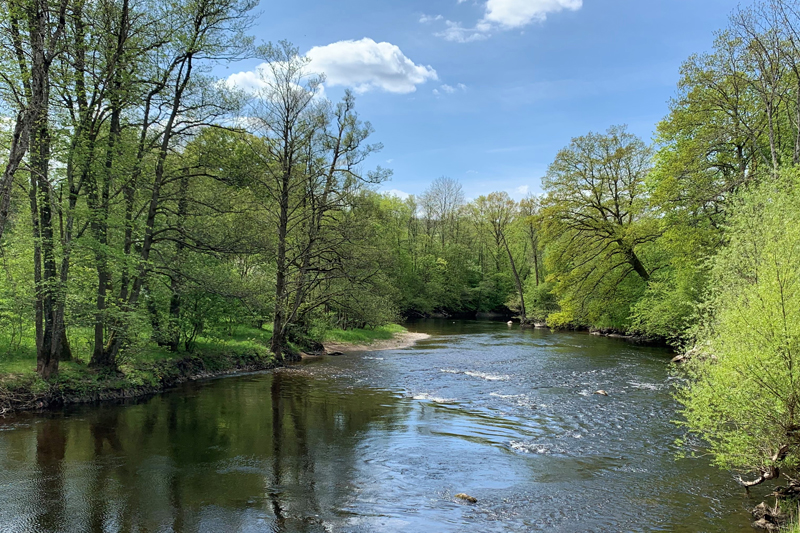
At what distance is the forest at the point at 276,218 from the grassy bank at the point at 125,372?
0.25 meters

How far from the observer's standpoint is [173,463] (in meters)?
9.23

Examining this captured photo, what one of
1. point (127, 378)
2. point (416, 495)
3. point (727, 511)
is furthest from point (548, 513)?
point (127, 378)

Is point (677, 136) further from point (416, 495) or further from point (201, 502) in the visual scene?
point (201, 502)

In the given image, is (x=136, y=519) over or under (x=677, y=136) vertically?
under

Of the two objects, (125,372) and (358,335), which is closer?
(125,372)

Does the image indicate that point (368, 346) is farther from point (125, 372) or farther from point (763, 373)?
point (763, 373)

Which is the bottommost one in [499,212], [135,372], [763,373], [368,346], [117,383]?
[368,346]

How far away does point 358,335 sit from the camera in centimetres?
3469

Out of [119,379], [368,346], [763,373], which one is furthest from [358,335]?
[763,373]

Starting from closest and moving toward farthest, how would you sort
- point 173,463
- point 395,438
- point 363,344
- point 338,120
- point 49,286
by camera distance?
1. point 173,463
2. point 395,438
3. point 49,286
4. point 338,120
5. point 363,344

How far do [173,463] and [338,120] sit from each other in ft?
67.8

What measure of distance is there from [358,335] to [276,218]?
12312 mm

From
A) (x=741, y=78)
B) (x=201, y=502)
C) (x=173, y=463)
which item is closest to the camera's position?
(x=201, y=502)

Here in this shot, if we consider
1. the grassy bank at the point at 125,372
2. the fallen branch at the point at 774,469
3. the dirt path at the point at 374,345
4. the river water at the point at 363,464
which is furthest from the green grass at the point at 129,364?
the fallen branch at the point at 774,469
